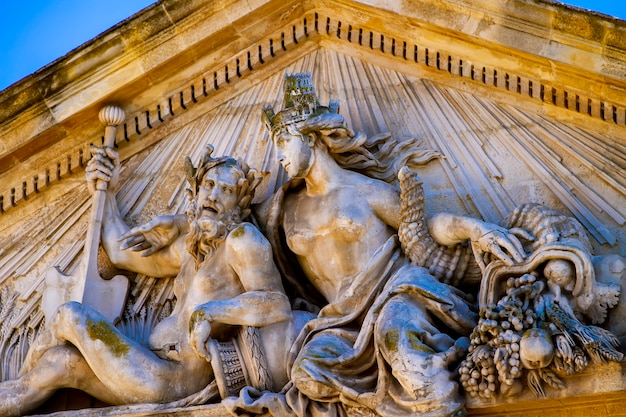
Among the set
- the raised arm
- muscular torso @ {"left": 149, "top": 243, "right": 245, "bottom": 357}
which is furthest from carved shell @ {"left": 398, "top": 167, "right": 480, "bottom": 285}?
the raised arm

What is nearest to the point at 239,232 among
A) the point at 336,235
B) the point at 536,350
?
the point at 336,235

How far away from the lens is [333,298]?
864 cm

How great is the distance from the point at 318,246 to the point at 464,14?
164cm

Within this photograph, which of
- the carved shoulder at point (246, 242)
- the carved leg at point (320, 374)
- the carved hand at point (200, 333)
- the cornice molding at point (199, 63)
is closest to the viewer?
the carved leg at point (320, 374)

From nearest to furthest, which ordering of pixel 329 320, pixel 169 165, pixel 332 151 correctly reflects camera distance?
pixel 329 320 → pixel 332 151 → pixel 169 165

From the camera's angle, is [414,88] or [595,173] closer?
[595,173]

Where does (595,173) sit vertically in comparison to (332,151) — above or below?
below

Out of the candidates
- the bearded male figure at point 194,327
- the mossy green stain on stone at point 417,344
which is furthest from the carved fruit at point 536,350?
the bearded male figure at point 194,327

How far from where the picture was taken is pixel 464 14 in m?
9.18

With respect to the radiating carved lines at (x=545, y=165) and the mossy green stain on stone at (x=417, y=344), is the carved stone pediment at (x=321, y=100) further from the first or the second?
the mossy green stain on stone at (x=417, y=344)

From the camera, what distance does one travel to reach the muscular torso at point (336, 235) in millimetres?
8602

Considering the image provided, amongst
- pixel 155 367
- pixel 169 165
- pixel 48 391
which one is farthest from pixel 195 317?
pixel 169 165

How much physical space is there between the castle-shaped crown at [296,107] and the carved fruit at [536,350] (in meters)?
2.00

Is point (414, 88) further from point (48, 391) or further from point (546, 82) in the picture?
point (48, 391)
